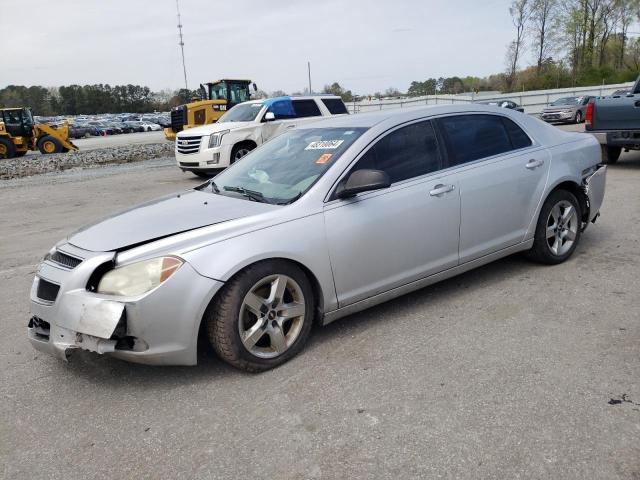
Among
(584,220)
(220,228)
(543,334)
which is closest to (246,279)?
(220,228)

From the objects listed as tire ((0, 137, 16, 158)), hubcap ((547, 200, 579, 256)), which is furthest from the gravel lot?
tire ((0, 137, 16, 158))

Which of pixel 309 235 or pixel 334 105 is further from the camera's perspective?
pixel 334 105

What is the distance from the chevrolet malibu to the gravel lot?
269 mm

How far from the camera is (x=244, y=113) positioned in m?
15.0

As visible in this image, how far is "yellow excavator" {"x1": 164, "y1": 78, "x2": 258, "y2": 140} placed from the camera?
71.7 feet

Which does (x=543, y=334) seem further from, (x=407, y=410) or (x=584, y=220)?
(x=584, y=220)

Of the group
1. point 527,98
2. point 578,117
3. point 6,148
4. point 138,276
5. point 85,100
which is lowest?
point 578,117

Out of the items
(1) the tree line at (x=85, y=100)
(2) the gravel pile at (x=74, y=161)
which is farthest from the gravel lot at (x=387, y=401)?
(1) the tree line at (x=85, y=100)

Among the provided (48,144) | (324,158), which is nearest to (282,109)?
(324,158)

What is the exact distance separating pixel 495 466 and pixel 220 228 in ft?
6.50

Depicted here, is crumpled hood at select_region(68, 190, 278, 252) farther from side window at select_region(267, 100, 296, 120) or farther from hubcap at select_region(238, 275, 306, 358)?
side window at select_region(267, 100, 296, 120)

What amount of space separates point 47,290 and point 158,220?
79cm

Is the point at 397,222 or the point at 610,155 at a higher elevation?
the point at 397,222

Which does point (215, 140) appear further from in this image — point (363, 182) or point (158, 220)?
point (363, 182)
